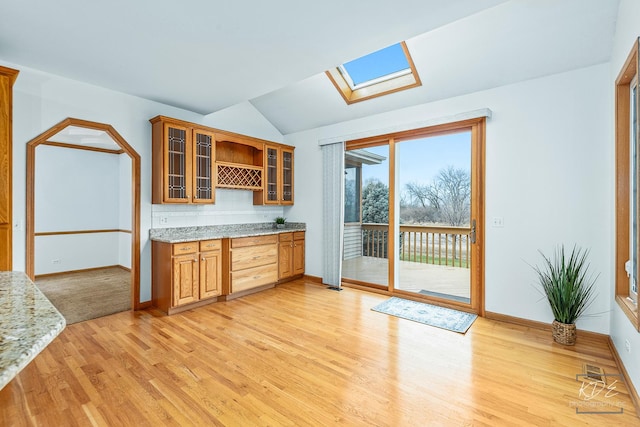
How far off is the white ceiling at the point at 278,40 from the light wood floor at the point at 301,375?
2.60 m

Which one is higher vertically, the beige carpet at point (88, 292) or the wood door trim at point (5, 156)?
the wood door trim at point (5, 156)

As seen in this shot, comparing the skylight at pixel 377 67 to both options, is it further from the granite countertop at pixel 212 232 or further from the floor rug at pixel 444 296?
the floor rug at pixel 444 296

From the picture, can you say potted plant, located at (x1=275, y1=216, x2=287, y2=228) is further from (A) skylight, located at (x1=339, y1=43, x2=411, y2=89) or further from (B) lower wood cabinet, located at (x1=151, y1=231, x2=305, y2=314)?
(A) skylight, located at (x1=339, y1=43, x2=411, y2=89)

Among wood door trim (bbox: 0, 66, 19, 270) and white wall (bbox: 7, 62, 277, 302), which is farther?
white wall (bbox: 7, 62, 277, 302)

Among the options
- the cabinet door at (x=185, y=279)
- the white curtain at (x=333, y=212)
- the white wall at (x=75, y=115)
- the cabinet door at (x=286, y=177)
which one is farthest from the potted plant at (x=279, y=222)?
the white wall at (x=75, y=115)

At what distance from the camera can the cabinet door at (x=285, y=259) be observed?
15.7 ft

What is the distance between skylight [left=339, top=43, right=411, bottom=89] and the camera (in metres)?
3.65

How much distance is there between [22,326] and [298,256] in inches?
169

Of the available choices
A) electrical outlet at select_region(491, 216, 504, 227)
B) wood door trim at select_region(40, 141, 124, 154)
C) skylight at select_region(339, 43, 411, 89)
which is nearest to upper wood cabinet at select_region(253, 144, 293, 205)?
skylight at select_region(339, 43, 411, 89)

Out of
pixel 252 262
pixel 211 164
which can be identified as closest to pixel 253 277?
pixel 252 262

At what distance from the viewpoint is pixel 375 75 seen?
4047mm

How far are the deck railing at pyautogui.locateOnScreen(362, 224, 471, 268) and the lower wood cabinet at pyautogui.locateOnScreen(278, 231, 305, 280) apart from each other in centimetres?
105

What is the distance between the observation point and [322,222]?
196 inches

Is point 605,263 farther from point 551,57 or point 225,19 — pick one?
point 225,19
